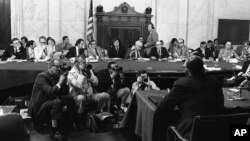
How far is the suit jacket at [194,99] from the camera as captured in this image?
3.49 metres

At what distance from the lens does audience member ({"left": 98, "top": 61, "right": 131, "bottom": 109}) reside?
21.5 ft

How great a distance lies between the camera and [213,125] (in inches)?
121

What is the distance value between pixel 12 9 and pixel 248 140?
950cm

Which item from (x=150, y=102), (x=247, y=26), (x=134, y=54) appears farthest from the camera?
(x=247, y=26)

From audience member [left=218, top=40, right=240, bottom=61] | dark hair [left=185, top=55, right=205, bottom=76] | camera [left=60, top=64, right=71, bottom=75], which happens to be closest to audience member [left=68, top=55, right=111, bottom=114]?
camera [left=60, top=64, right=71, bottom=75]

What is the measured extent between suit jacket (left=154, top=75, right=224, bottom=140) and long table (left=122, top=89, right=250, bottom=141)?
A: 48cm

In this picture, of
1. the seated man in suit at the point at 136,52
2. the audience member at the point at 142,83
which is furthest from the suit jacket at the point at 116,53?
the audience member at the point at 142,83

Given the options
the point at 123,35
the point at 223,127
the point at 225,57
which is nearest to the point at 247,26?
the point at 225,57

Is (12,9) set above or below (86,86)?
above

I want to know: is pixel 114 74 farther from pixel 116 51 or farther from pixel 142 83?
pixel 116 51

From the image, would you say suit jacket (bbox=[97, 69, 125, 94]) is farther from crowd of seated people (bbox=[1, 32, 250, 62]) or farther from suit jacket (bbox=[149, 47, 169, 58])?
suit jacket (bbox=[149, 47, 169, 58])

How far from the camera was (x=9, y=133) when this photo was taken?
9.47 feet

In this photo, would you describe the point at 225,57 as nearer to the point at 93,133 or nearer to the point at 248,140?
the point at 93,133

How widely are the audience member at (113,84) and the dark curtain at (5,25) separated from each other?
18.5 ft
